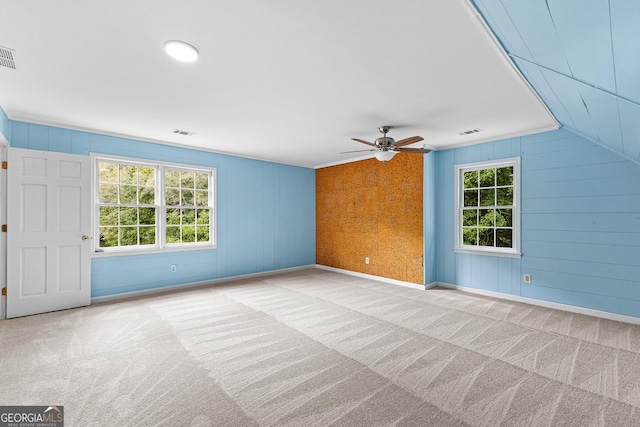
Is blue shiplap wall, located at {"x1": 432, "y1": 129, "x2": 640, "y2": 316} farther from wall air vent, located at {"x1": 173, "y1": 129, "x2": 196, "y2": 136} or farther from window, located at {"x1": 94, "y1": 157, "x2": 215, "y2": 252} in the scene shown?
window, located at {"x1": 94, "y1": 157, "x2": 215, "y2": 252}

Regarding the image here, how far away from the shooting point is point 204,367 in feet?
8.20

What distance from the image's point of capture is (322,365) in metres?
2.54

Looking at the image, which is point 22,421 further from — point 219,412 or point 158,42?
point 158,42

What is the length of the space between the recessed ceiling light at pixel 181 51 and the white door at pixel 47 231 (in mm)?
2925

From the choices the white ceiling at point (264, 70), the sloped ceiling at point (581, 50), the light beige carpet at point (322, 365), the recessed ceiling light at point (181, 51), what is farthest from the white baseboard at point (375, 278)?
the recessed ceiling light at point (181, 51)

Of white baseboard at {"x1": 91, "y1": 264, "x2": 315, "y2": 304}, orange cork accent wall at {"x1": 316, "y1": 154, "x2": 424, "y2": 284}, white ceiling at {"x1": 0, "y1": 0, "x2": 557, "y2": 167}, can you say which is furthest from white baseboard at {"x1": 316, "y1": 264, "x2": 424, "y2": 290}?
white ceiling at {"x1": 0, "y1": 0, "x2": 557, "y2": 167}

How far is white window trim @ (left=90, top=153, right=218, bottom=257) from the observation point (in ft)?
14.4

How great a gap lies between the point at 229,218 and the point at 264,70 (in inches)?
151

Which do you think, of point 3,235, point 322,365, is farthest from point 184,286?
point 322,365

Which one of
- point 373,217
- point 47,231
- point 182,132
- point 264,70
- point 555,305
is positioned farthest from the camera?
point 373,217

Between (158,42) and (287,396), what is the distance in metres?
2.74

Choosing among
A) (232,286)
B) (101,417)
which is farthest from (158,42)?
(232,286)

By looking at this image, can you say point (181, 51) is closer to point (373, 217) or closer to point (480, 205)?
point (373, 217)

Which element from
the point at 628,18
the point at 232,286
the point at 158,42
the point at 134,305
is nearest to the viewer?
the point at 628,18
